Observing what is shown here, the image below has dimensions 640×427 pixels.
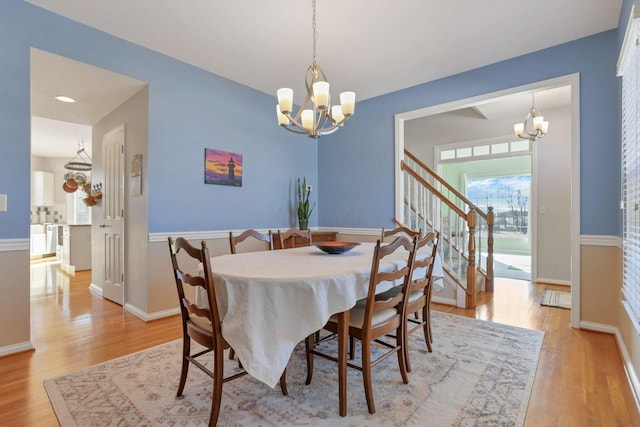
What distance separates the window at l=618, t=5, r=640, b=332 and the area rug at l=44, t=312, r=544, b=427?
738 mm

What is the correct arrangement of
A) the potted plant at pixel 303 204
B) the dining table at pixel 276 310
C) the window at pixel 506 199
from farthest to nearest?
1. the window at pixel 506 199
2. the potted plant at pixel 303 204
3. the dining table at pixel 276 310

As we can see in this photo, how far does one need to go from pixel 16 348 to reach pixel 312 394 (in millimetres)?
2245

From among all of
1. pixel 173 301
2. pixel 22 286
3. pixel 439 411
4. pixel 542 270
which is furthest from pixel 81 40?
pixel 542 270

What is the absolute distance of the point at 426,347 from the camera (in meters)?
2.33

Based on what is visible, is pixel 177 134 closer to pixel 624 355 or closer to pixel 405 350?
pixel 405 350

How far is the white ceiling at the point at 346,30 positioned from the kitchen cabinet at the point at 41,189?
5.67 m

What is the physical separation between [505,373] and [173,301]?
116 inches

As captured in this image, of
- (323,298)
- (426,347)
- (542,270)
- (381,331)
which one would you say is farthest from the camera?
(542,270)

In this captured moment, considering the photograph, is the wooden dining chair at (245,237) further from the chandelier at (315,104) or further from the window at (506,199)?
the window at (506,199)

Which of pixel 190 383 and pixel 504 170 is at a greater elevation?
pixel 504 170

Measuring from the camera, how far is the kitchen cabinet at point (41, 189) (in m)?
7.41

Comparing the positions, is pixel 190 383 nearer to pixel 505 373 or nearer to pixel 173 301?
pixel 173 301

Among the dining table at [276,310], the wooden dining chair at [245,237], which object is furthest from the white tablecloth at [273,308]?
the wooden dining chair at [245,237]

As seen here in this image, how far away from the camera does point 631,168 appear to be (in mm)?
1952
